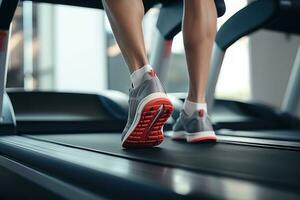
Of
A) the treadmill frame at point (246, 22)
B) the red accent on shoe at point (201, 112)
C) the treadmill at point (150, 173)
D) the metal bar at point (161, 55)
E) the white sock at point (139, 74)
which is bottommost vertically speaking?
the treadmill at point (150, 173)

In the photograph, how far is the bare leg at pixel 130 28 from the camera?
1.21 meters

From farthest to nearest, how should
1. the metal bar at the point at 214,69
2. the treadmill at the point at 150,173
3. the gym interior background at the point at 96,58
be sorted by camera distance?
1. the gym interior background at the point at 96,58
2. the metal bar at the point at 214,69
3. the treadmill at the point at 150,173

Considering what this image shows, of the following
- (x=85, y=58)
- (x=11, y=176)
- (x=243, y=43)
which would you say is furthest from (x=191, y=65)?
(x=85, y=58)

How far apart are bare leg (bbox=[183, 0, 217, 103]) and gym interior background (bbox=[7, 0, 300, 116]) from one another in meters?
2.25

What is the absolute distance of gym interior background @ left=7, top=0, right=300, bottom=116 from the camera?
3744 mm

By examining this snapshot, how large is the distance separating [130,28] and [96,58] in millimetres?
3736

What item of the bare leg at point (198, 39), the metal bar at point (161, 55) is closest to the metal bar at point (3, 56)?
the metal bar at point (161, 55)

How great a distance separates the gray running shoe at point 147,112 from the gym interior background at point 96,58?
252 cm

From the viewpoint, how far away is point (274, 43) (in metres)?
3.69

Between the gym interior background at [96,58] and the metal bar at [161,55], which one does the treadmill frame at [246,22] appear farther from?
the gym interior background at [96,58]

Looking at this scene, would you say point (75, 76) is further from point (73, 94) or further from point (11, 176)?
point (11, 176)

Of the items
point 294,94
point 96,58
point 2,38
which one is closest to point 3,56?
point 2,38

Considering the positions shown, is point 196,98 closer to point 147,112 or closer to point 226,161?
point 147,112

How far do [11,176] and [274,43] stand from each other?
2966 millimetres
